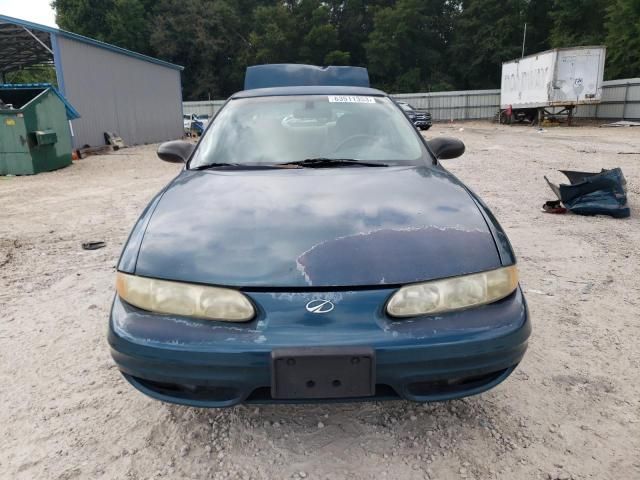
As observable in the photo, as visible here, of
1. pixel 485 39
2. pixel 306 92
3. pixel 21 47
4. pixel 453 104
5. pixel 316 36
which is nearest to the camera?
pixel 306 92

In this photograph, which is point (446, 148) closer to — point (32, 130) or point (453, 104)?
point (32, 130)

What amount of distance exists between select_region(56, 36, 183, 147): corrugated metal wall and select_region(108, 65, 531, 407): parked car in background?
13.9 m

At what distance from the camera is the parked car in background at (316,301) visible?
1.61 m

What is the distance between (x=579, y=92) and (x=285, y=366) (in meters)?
23.8

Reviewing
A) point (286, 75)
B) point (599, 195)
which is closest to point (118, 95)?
point (286, 75)

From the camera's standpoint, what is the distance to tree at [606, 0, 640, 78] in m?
28.5

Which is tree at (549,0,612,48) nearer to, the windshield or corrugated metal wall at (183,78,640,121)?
corrugated metal wall at (183,78,640,121)

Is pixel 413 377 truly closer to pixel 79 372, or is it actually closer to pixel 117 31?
pixel 79 372

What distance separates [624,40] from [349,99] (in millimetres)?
33644

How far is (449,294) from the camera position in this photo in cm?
172

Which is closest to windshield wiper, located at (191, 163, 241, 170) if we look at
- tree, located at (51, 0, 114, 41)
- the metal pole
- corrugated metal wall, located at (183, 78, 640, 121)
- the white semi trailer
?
the white semi trailer

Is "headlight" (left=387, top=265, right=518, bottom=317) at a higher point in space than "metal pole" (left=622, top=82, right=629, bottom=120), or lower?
lower

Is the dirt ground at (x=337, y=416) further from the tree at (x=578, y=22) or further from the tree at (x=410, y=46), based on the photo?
the tree at (x=410, y=46)

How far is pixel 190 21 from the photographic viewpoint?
42.9 meters
